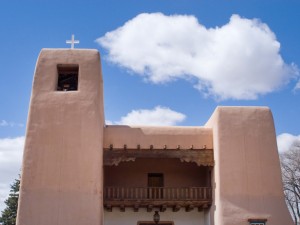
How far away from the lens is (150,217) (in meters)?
19.0

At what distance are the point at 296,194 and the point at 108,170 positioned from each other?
1924cm

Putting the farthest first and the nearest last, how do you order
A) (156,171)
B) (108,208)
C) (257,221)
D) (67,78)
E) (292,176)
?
1. (292,176)
2. (156,171)
3. (67,78)
4. (108,208)
5. (257,221)

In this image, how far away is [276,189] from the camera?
675 inches

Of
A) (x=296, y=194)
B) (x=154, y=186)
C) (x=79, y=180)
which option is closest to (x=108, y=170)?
(x=154, y=186)

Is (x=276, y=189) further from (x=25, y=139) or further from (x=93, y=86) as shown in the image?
(x=25, y=139)

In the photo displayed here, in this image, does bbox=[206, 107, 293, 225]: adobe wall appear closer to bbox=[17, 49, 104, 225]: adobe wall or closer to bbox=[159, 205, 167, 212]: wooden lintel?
bbox=[159, 205, 167, 212]: wooden lintel

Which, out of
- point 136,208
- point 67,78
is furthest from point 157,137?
point 67,78

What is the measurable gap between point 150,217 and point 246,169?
4687mm

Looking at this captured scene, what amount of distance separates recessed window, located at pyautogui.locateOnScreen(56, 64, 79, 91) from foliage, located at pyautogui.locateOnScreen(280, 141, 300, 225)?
2123 cm

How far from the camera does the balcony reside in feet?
58.9

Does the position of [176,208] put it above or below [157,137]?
below

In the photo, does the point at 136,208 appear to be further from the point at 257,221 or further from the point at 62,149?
the point at 257,221

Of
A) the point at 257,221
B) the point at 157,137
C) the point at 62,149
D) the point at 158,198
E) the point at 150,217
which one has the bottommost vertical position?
the point at 257,221

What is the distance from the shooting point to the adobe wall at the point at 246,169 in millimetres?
16766
